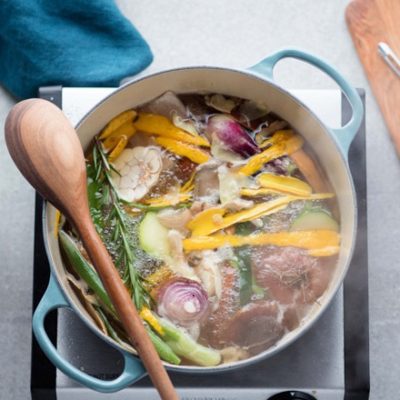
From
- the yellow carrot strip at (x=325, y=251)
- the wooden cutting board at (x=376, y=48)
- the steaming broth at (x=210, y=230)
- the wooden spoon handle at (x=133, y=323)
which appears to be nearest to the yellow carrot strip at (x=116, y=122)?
the steaming broth at (x=210, y=230)

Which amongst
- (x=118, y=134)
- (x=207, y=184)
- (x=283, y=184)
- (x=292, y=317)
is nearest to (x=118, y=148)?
(x=118, y=134)

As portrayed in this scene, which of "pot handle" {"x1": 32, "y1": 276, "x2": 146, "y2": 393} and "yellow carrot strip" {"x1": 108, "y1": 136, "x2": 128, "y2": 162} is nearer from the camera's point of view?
"pot handle" {"x1": 32, "y1": 276, "x2": 146, "y2": 393}

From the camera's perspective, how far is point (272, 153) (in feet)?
4.14

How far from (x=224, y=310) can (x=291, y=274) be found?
4.3 inches

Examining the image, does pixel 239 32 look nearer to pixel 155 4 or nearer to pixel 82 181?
pixel 155 4

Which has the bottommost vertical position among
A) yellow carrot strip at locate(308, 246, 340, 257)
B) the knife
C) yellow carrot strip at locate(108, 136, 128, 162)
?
yellow carrot strip at locate(308, 246, 340, 257)

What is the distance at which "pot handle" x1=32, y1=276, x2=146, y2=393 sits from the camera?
1125mm

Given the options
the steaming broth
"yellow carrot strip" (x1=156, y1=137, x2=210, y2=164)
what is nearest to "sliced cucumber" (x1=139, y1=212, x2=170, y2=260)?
the steaming broth

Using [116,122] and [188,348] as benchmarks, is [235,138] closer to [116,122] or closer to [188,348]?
[116,122]

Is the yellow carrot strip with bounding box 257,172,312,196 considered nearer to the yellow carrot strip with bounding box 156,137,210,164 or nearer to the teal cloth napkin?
the yellow carrot strip with bounding box 156,137,210,164

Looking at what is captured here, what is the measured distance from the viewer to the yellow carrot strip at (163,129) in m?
1.27

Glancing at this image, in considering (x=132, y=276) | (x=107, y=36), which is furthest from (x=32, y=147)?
(x=107, y=36)

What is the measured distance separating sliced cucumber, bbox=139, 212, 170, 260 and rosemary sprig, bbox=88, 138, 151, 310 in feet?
0.07

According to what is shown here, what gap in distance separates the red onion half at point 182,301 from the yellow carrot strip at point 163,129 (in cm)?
21
